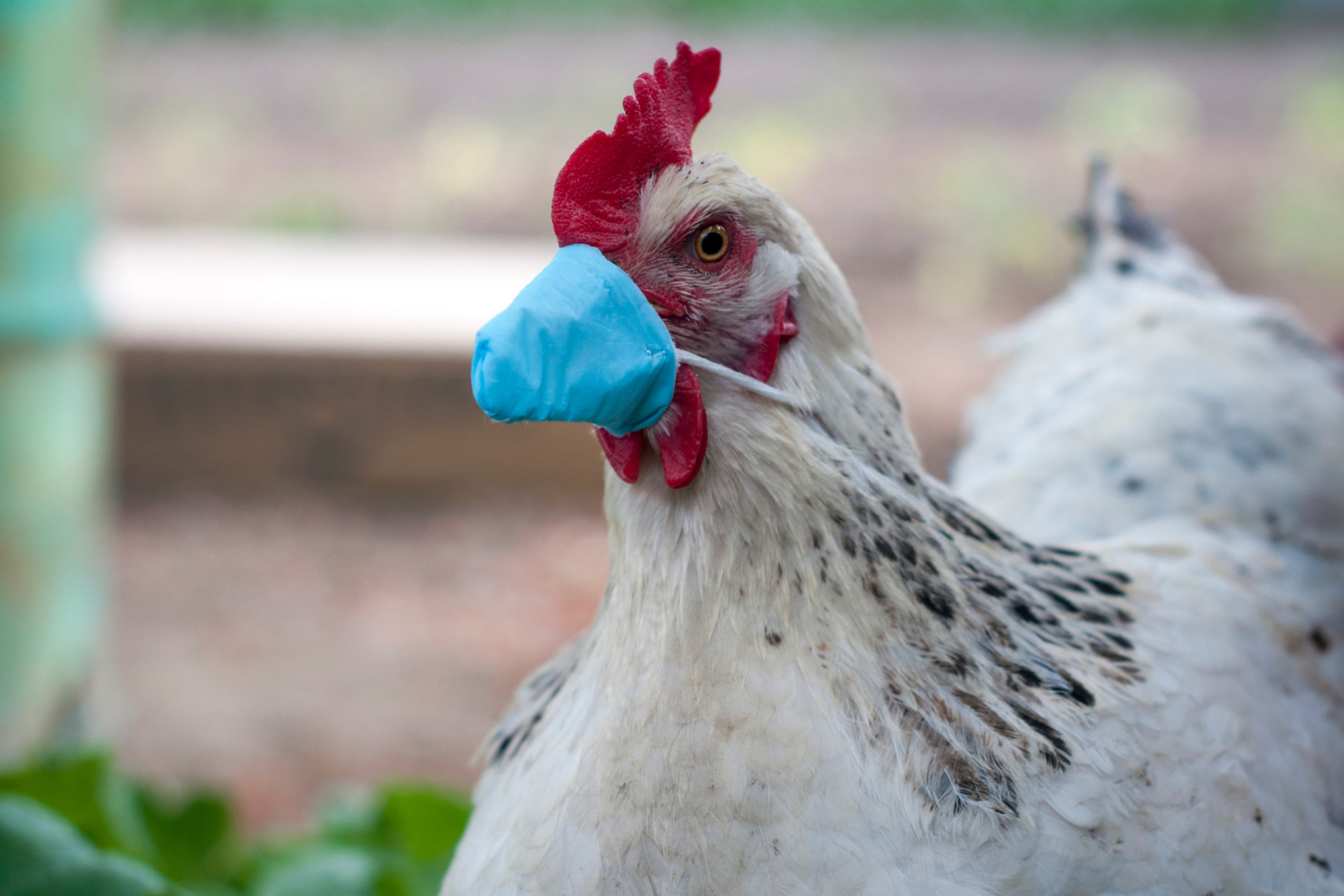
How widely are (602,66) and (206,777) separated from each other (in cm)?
704

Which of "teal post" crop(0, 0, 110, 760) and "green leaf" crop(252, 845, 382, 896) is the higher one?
"teal post" crop(0, 0, 110, 760)

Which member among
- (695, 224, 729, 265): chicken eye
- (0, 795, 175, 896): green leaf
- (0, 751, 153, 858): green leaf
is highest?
(695, 224, 729, 265): chicken eye

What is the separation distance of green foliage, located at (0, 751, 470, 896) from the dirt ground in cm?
92

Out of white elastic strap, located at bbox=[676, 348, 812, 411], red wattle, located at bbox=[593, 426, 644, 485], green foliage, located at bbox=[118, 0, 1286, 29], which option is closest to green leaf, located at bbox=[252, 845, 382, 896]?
red wattle, located at bbox=[593, 426, 644, 485]

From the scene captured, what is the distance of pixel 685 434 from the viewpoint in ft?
4.02

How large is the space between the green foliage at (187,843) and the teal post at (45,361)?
0.47 meters

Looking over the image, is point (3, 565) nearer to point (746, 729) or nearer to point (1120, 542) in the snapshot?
point (746, 729)

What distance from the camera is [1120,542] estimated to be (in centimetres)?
180

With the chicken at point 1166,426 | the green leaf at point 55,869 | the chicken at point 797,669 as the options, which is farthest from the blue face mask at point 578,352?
the green leaf at point 55,869

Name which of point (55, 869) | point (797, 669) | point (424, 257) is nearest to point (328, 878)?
point (55, 869)

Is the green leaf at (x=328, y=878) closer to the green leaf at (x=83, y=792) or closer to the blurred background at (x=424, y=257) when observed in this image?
the green leaf at (x=83, y=792)

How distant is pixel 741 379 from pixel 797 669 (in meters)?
0.32

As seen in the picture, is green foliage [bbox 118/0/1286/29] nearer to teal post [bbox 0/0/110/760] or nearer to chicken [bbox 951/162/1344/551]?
teal post [bbox 0/0/110/760]

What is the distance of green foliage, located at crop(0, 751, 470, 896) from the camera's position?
1889mm
